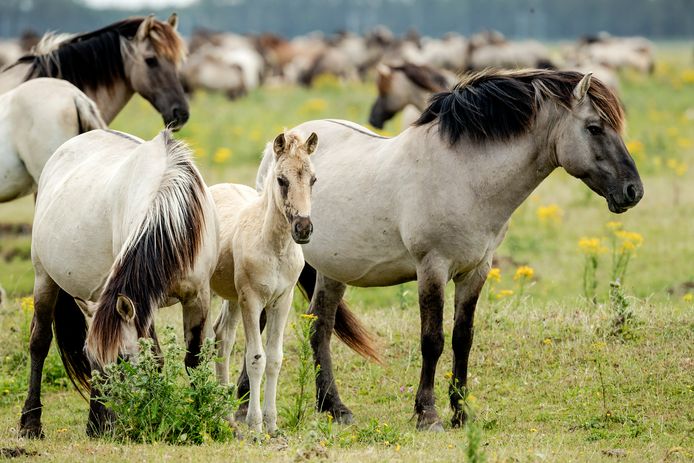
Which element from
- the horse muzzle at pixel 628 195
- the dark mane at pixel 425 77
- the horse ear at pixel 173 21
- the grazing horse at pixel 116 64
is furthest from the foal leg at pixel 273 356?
the dark mane at pixel 425 77

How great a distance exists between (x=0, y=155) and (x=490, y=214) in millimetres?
4113

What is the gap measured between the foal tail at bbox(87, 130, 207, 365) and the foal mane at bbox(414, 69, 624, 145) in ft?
5.87

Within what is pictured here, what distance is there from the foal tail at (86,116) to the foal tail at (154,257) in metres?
2.36

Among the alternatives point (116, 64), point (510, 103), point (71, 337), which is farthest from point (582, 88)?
point (116, 64)

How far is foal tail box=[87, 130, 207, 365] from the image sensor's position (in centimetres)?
512

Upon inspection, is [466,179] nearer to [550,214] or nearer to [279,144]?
[279,144]

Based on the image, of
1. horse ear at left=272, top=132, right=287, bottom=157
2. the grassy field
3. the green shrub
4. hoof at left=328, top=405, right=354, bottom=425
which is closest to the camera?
the green shrub

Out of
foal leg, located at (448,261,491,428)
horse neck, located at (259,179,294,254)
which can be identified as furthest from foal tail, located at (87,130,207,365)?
foal leg, located at (448,261,491,428)

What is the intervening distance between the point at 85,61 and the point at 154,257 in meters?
4.56

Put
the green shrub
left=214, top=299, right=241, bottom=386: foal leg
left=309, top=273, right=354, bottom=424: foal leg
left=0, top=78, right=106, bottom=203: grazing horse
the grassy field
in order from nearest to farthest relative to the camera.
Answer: the green shrub
the grassy field
left=214, top=299, right=241, bottom=386: foal leg
left=309, top=273, right=354, bottom=424: foal leg
left=0, top=78, right=106, bottom=203: grazing horse

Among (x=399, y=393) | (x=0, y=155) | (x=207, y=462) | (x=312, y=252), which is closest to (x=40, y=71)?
(x=0, y=155)

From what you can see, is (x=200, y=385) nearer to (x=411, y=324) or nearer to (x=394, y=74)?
(x=411, y=324)

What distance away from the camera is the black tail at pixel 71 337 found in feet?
22.0

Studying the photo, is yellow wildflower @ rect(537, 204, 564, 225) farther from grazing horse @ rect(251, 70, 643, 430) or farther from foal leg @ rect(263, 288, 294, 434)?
foal leg @ rect(263, 288, 294, 434)
